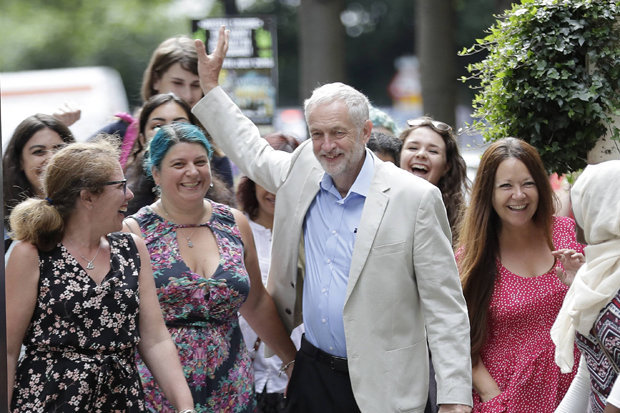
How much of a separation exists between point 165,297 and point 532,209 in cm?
199

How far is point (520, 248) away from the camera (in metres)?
5.55

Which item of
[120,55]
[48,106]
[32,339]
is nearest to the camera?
[32,339]

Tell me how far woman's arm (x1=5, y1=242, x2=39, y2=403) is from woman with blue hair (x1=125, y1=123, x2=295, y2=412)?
2.75 ft

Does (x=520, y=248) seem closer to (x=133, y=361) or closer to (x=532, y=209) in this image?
(x=532, y=209)

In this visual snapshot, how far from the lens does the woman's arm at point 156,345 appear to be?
4.65 m

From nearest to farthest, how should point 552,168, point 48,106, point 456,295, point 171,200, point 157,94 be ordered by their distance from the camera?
point 456,295
point 171,200
point 552,168
point 157,94
point 48,106

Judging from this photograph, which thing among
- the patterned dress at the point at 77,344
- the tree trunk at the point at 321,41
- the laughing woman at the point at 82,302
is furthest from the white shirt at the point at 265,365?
the tree trunk at the point at 321,41

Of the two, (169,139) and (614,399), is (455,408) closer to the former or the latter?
(614,399)

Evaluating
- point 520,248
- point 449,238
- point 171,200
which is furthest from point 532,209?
point 171,200

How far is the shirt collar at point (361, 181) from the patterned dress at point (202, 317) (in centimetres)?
63

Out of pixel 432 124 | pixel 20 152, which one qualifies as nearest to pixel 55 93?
pixel 20 152

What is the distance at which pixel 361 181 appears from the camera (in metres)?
4.99

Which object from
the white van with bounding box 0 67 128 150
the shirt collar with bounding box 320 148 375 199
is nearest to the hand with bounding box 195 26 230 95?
the shirt collar with bounding box 320 148 375 199

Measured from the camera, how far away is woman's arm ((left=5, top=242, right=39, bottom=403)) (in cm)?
432
